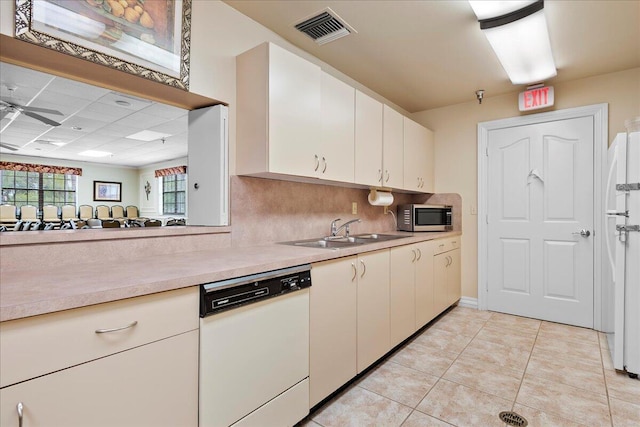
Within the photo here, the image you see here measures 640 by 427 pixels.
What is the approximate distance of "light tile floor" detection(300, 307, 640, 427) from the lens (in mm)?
1719

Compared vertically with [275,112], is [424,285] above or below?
below

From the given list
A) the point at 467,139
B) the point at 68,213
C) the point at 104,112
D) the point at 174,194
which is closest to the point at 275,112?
the point at 467,139

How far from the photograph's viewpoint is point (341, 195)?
2.92 metres

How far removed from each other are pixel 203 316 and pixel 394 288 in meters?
1.59

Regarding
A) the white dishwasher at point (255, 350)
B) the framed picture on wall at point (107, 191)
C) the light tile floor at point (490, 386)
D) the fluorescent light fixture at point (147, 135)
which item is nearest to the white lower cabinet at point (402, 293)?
the light tile floor at point (490, 386)

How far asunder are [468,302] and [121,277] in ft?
12.1

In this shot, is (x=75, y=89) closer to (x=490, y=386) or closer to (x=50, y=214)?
(x=50, y=214)

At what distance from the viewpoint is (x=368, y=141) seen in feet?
8.70

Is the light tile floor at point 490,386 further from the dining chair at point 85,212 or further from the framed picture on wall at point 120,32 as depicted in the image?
the dining chair at point 85,212

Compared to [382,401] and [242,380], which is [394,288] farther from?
[242,380]

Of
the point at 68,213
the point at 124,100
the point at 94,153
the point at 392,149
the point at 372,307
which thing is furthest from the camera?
the point at 68,213

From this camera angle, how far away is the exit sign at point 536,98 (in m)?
3.11

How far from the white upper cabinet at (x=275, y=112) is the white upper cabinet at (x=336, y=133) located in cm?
11

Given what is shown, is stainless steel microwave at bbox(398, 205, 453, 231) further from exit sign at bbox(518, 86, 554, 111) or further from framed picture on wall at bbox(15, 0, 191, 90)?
framed picture on wall at bbox(15, 0, 191, 90)
